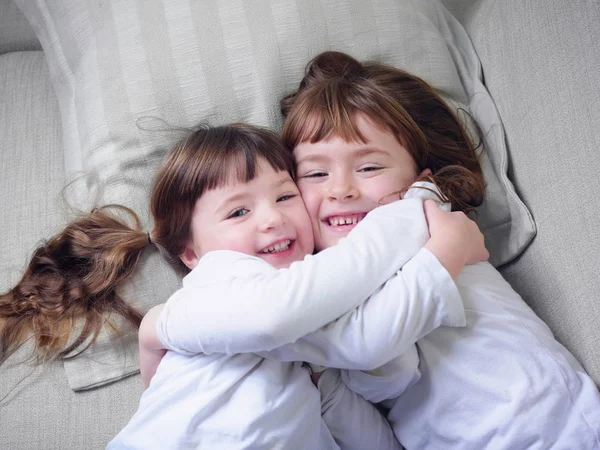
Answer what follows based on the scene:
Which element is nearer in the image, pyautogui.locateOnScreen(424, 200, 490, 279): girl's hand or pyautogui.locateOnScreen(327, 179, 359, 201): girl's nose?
pyautogui.locateOnScreen(424, 200, 490, 279): girl's hand

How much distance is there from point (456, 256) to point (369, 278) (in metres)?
0.16

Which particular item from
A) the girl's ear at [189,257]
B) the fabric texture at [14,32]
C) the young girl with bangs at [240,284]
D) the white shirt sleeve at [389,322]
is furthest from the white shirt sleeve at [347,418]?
the fabric texture at [14,32]

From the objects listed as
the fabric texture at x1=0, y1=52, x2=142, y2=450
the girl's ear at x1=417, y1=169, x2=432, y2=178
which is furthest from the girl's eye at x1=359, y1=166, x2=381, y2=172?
the fabric texture at x1=0, y1=52, x2=142, y2=450

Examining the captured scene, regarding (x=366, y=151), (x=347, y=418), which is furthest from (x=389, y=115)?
(x=347, y=418)

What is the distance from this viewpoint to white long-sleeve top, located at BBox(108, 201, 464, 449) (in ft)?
2.87

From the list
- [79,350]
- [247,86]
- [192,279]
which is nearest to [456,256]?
[192,279]

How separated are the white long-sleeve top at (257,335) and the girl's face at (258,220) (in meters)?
0.09

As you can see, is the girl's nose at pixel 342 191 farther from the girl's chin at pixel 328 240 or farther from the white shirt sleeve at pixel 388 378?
the white shirt sleeve at pixel 388 378

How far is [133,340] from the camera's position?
1.20 m

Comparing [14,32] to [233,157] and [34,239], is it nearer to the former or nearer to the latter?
[34,239]

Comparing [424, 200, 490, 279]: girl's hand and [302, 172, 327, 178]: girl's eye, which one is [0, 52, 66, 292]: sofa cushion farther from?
[424, 200, 490, 279]: girl's hand

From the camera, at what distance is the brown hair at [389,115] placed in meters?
1.17

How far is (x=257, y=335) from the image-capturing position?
0.86 m

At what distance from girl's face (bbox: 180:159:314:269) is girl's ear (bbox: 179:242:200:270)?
1.6 inches
